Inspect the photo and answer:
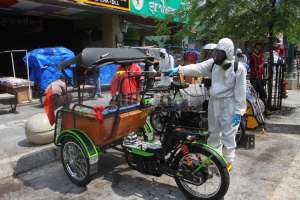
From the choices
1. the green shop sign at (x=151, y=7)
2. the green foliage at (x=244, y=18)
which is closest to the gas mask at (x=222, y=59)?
the green foliage at (x=244, y=18)

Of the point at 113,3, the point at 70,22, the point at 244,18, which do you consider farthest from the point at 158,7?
the point at 244,18

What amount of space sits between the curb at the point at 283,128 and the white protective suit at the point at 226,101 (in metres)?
3.17

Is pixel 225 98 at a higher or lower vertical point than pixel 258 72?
lower

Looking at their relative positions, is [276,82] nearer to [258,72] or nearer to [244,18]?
[258,72]

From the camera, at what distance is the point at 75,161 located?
15.8 ft

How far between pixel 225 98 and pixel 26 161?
3.50 meters

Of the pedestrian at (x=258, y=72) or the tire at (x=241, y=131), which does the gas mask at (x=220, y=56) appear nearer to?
the tire at (x=241, y=131)

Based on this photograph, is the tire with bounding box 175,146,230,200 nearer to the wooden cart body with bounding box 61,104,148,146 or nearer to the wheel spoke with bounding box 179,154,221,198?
the wheel spoke with bounding box 179,154,221,198

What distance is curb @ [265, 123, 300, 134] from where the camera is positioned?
24.0 feet

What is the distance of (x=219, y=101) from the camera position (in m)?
4.59

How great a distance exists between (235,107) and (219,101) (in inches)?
10.2

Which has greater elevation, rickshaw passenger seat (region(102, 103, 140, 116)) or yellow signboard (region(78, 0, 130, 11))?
yellow signboard (region(78, 0, 130, 11))

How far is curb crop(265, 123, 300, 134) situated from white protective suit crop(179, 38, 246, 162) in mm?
3167

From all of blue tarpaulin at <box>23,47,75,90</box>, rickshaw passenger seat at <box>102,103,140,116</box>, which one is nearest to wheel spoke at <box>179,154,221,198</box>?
rickshaw passenger seat at <box>102,103,140,116</box>
